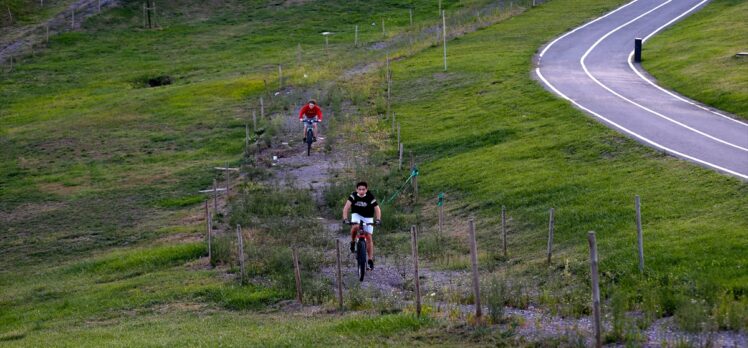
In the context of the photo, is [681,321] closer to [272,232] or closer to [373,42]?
[272,232]

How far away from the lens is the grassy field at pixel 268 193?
16625 mm

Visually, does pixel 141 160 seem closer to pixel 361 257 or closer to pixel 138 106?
pixel 138 106

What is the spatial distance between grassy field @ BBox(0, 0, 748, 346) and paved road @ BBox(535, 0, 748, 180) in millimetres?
1079

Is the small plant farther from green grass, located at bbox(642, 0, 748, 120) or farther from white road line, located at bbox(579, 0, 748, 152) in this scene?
green grass, located at bbox(642, 0, 748, 120)

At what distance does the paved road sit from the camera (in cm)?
2762

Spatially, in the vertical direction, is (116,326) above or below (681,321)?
below

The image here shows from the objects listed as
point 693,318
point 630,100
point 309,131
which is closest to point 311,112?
point 309,131

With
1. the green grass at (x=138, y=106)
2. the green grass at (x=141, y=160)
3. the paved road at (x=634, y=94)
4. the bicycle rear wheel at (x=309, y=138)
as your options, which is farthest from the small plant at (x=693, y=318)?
the bicycle rear wheel at (x=309, y=138)

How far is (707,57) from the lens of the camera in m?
44.5

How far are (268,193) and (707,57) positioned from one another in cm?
2412

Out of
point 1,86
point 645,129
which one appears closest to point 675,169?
point 645,129

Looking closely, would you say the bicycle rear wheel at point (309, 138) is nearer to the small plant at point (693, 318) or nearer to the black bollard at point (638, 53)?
the black bollard at point (638, 53)

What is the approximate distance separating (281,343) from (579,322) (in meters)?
4.49

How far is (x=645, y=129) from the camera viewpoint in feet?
102
